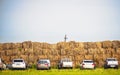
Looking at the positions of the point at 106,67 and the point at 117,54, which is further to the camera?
the point at 117,54

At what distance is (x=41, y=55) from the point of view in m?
55.9

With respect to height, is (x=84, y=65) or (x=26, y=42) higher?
(x=26, y=42)

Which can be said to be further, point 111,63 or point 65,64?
point 111,63

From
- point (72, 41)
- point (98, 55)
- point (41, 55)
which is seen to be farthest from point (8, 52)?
point (98, 55)

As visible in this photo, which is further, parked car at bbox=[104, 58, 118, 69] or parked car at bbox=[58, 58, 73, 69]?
parked car at bbox=[104, 58, 118, 69]

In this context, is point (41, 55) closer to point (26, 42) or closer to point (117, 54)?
point (26, 42)

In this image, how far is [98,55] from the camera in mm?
55938

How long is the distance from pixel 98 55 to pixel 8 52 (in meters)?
12.9

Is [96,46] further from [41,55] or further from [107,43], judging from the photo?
[41,55]

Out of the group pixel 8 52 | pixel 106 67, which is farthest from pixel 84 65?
pixel 8 52

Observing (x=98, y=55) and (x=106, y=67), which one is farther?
(x=98, y=55)

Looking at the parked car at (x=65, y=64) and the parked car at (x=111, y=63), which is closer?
the parked car at (x=65, y=64)

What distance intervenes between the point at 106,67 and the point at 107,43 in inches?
204

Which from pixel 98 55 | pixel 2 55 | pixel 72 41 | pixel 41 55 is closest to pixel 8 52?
pixel 2 55
